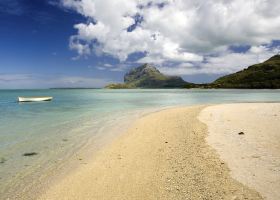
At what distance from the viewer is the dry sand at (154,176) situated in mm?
7832

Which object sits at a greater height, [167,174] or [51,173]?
[167,174]

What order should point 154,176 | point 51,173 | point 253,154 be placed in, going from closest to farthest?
point 154,176 < point 51,173 < point 253,154

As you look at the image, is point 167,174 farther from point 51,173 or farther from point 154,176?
point 51,173

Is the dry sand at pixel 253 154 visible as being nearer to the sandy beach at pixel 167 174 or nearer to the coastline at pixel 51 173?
the sandy beach at pixel 167 174

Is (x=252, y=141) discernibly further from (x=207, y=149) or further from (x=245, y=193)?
(x=245, y=193)

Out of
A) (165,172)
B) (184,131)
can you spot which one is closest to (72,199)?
(165,172)

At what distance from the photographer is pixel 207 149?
12.4 m

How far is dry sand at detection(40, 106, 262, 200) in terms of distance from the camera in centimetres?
783

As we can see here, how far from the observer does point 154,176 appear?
9492mm

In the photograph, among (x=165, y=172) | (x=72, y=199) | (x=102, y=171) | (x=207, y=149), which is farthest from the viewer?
(x=207, y=149)

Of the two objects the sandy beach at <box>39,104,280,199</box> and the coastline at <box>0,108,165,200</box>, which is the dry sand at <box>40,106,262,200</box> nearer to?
the sandy beach at <box>39,104,280,199</box>

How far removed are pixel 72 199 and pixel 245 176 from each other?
5.56m

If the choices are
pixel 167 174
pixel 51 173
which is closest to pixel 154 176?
pixel 167 174

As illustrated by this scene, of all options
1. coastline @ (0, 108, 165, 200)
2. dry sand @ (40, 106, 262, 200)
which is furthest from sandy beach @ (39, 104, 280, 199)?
coastline @ (0, 108, 165, 200)
